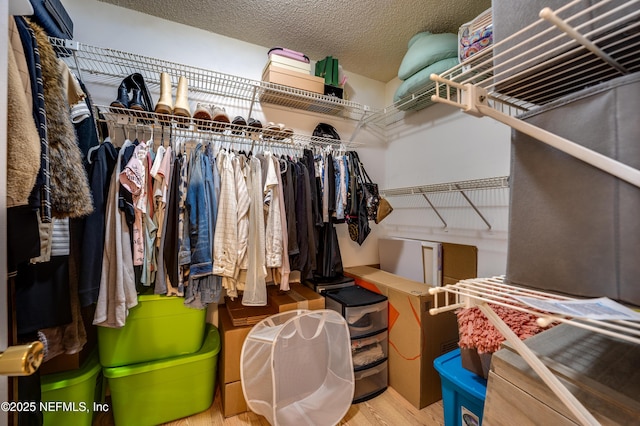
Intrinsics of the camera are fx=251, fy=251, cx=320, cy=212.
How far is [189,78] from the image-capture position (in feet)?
5.24

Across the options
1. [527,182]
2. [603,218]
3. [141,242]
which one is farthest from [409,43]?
[141,242]

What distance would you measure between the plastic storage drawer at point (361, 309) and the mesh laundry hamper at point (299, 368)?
5.9 inches

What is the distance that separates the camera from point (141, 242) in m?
1.25

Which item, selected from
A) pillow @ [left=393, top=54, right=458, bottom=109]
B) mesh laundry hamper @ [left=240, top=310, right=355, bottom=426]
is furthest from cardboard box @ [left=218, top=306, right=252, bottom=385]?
pillow @ [left=393, top=54, right=458, bottom=109]

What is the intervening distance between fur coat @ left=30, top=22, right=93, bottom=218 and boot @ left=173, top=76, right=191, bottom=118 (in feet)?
2.17

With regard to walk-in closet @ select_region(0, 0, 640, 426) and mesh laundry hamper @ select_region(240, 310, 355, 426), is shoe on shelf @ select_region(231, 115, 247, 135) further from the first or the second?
mesh laundry hamper @ select_region(240, 310, 355, 426)

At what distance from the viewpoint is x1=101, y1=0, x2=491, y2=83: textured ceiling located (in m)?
1.51

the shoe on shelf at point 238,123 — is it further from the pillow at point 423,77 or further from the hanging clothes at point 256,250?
the pillow at point 423,77

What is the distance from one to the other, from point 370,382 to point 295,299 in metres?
0.70

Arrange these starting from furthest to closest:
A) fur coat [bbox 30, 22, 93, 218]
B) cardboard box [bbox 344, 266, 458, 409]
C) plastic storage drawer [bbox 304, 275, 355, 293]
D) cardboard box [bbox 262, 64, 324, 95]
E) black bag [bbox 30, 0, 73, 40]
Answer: plastic storage drawer [bbox 304, 275, 355, 293] → cardboard box [bbox 262, 64, 324, 95] → cardboard box [bbox 344, 266, 458, 409] → black bag [bbox 30, 0, 73, 40] → fur coat [bbox 30, 22, 93, 218]

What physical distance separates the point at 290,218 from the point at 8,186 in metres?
1.15

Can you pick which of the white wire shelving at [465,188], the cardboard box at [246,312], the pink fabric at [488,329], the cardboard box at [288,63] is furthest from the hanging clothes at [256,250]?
the white wire shelving at [465,188]

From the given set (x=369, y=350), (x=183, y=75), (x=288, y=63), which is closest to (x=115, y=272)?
(x=183, y=75)

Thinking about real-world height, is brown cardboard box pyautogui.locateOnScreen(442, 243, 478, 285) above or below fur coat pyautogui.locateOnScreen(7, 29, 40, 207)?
below
